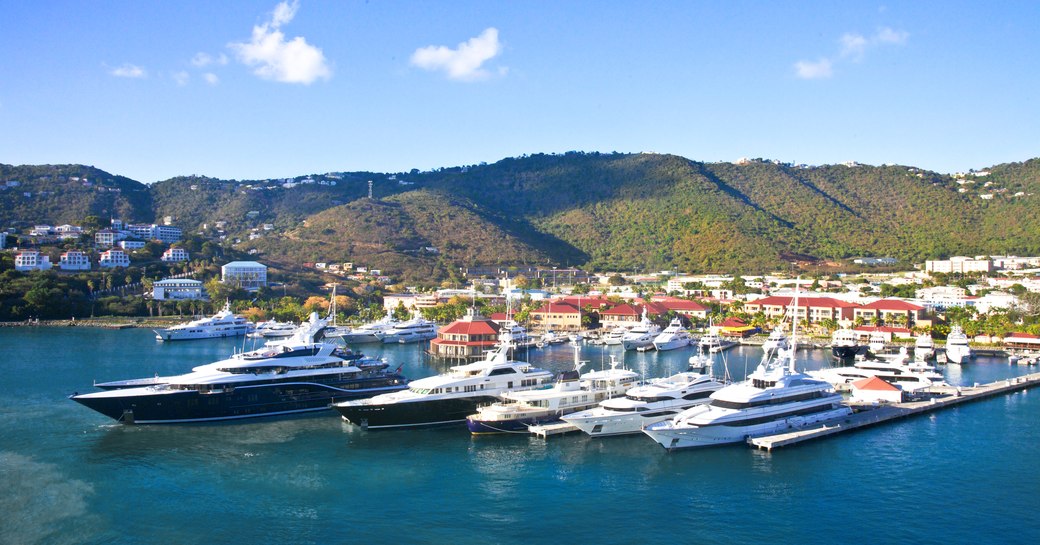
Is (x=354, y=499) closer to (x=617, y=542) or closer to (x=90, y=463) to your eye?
(x=617, y=542)

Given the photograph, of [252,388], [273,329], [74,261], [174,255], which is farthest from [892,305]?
[74,261]

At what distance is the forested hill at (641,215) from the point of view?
13188cm

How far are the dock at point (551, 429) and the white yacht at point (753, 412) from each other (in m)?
3.57

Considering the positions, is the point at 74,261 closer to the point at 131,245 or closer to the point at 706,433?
→ the point at 131,245

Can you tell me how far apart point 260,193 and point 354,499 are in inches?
Result: 6836

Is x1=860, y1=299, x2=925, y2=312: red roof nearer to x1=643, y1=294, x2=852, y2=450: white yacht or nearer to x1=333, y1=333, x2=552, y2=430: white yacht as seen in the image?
x1=643, y1=294, x2=852, y2=450: white yacht

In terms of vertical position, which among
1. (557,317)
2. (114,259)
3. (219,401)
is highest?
(114,259)

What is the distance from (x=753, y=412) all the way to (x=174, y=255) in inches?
3862

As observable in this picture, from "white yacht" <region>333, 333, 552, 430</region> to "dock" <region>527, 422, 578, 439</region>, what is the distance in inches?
127

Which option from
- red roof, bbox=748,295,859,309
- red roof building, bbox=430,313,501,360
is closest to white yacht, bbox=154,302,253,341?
red roof building, bbox=430,313,501,360

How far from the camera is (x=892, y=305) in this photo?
73.2 m

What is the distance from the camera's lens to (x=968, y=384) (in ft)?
144

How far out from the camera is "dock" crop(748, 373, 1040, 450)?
95.6ft

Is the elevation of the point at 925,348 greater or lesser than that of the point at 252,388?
greater
